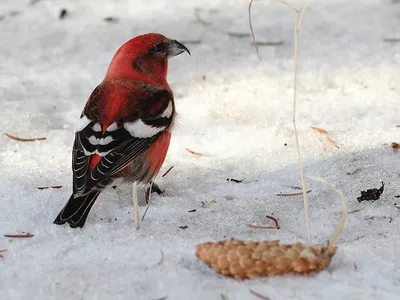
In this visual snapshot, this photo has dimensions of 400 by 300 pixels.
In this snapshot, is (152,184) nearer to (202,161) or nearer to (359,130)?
(202,161)

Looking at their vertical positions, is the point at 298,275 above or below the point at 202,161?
above

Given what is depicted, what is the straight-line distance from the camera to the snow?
111 inches

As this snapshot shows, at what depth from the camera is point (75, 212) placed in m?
3.38

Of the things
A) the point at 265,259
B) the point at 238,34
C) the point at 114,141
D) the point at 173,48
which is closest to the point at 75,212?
the point at 114,141

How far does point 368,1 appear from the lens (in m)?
6.27

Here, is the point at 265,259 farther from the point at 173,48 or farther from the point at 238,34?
the point at 238,34

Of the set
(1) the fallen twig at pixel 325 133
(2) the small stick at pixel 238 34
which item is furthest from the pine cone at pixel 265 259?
(2) the small stick at pixel 238 34

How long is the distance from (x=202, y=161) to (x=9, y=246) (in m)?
1.45

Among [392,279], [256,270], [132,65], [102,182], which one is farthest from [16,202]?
[392,279]

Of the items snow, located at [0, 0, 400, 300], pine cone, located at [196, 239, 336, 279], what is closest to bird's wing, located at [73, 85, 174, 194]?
snow, located at [0, 0, 400, 300]

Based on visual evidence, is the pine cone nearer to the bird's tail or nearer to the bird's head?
the bird's tail

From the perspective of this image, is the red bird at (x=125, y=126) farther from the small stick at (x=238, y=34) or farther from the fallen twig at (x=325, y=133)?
the small stick at (x=238, y=34)

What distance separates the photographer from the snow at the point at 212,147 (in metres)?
2.81

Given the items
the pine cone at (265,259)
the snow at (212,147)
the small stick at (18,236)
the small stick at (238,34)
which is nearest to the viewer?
the pine cone at (265,259)
